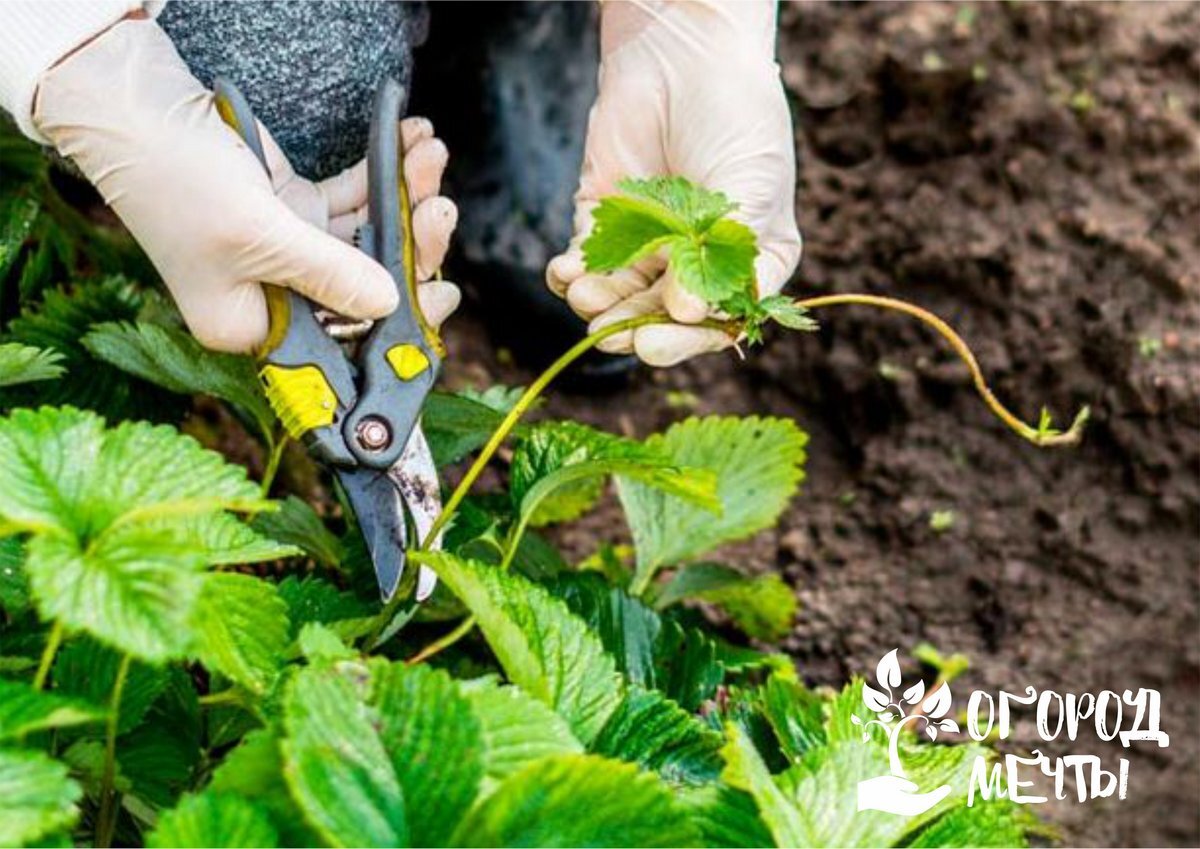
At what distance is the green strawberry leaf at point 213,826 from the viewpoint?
27.3 inches

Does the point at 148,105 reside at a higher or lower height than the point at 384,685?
higher

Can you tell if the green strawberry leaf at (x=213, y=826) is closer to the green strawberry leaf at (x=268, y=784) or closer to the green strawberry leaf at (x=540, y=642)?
the green strawberry leaf at (x=268, y=784)

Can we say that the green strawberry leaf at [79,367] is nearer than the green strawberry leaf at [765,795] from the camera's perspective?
No

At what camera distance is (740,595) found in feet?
4.98

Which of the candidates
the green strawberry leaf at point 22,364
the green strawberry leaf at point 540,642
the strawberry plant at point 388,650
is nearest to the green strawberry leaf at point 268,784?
the strawberry plant at point 388,650

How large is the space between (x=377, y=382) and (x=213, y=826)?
0.54 meters

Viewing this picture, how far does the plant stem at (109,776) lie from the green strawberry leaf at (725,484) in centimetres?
58

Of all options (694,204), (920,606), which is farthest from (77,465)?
(920,606)

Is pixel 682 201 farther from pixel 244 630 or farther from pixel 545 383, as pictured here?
pixel 244 630

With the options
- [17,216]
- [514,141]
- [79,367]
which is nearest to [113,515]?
[79,367]

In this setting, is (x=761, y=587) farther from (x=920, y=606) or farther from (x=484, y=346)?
(x=484, y=346)

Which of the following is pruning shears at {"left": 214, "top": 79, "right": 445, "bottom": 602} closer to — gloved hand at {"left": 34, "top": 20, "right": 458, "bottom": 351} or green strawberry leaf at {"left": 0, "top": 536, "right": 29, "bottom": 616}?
gloved hand at {"left": 34, "top": 20, "right": 458, "bottom": 351}

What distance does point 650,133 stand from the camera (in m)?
1.42

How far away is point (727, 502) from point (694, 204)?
1.35ft
